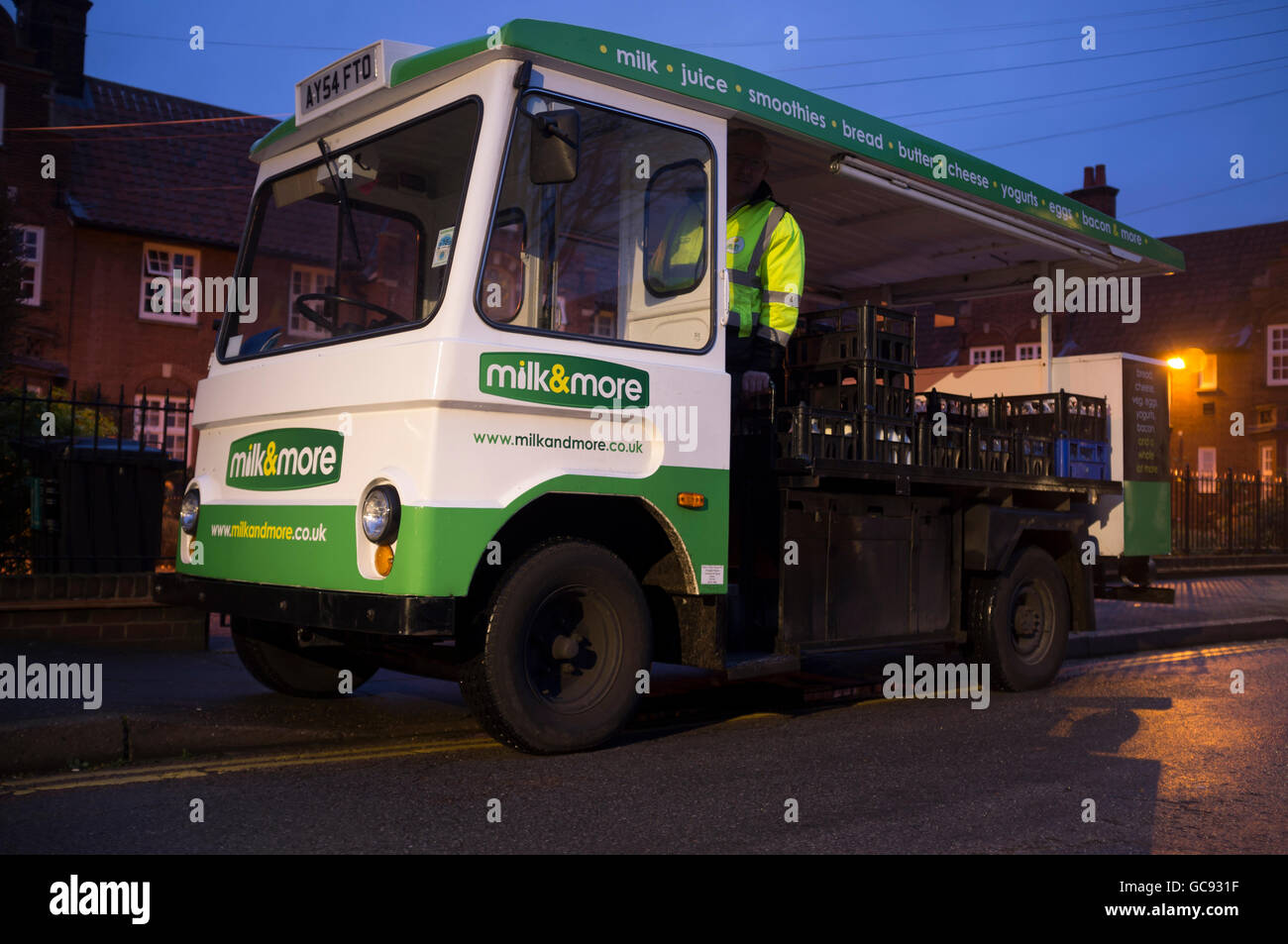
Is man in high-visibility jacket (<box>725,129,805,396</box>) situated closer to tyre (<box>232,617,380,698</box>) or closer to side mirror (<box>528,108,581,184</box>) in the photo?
side mirror (<box>528,108,581,184</box>)

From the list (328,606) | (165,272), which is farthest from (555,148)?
(165,272)

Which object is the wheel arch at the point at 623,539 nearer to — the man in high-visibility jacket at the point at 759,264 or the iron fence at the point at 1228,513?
the man in high-visibility jacket at the point at 759,264

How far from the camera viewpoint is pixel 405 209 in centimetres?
582

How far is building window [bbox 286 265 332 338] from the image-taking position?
5.61 m

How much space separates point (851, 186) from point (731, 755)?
11.0ft

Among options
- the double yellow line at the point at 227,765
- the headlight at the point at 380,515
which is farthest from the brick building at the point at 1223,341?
the headlight at the point at 380,515

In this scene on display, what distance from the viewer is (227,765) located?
5188 mm

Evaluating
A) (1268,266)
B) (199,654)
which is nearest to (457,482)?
(199,654)

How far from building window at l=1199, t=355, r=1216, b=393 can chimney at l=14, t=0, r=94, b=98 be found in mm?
33003

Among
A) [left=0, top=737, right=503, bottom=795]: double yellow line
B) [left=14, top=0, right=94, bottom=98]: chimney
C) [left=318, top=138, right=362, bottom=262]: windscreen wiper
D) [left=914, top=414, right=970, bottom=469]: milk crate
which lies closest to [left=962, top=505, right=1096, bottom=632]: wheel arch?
[left=914, top=414, right=970, bottom=469]: milk crate

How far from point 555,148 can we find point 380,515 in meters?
1.65

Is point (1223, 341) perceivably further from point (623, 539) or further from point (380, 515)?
point (380, 515)

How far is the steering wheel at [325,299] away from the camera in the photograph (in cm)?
540

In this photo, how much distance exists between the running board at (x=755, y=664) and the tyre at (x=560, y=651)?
52cm
